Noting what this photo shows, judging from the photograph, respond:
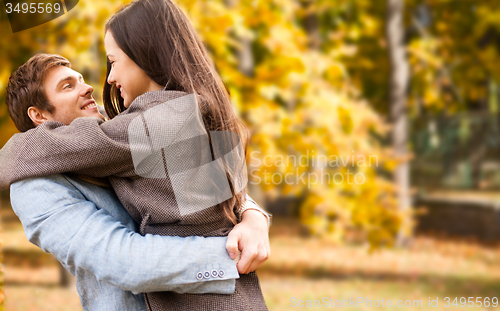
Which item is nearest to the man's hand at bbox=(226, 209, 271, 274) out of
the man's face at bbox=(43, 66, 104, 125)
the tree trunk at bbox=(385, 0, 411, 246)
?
the man's face at bbox=(43, 66, 104, 125)

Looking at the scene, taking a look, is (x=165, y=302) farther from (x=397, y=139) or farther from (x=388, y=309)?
(x=397, y=139)

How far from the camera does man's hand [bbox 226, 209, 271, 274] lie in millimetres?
1182

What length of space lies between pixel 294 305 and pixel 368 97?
463 centimetres

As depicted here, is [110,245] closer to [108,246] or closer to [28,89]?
[108,246]

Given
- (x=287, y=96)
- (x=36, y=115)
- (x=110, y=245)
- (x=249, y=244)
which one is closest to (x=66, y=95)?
(x=36, y=115)

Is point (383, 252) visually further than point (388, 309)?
Yes

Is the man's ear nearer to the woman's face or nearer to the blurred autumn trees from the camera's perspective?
the woman's face

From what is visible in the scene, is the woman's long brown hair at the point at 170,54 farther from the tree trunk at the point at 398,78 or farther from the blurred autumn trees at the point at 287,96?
the tree trunk at the point at 398,78

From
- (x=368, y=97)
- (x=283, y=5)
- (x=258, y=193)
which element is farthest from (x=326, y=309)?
(x=368, y=97)

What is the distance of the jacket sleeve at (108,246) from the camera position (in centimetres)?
104

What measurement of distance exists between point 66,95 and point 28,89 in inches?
4.1

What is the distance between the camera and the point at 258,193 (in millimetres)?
6027

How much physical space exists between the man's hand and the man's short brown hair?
637 mm

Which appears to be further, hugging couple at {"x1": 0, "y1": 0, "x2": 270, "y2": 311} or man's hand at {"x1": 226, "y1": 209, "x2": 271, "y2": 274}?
man's hand at {"x1": 226, "y1": 209, "x2": 271, "y2": 274}
